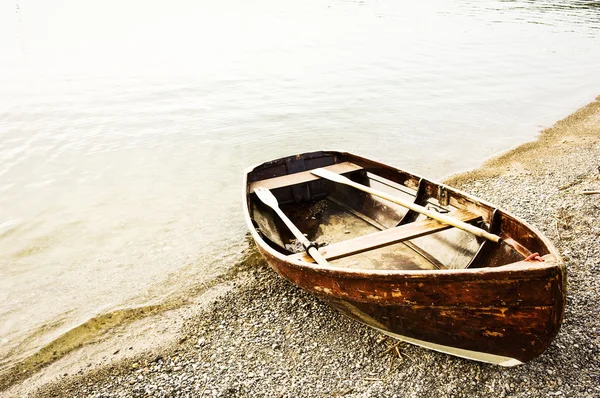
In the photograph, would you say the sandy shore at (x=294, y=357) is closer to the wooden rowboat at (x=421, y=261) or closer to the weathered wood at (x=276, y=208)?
the wooden rowboat at (x=421, y=261)

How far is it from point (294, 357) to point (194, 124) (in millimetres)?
11426

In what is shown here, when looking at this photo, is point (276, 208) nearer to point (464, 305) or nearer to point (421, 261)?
point (421, 261)

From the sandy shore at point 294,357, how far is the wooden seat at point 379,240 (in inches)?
39.3

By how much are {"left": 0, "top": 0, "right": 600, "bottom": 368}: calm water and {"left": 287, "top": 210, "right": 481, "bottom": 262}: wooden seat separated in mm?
2611

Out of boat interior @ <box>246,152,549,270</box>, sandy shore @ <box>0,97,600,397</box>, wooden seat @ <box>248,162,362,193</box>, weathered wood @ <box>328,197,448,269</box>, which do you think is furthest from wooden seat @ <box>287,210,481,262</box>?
wooden seat @ <box>248,162,362,193</box>

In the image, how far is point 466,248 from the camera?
5660mm

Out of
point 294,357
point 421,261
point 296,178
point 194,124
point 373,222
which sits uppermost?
point 296,178

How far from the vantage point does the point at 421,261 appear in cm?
614

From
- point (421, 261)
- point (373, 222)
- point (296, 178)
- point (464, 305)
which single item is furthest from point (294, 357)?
point (296, 178)

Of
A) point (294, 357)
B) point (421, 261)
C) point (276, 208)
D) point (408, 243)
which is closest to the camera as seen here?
point (294, 357)

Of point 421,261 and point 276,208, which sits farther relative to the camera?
point 276,208

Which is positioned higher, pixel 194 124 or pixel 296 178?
pixel 296 178

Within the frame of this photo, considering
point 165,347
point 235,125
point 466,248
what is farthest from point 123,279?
point 235,125

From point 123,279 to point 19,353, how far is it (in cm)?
179
